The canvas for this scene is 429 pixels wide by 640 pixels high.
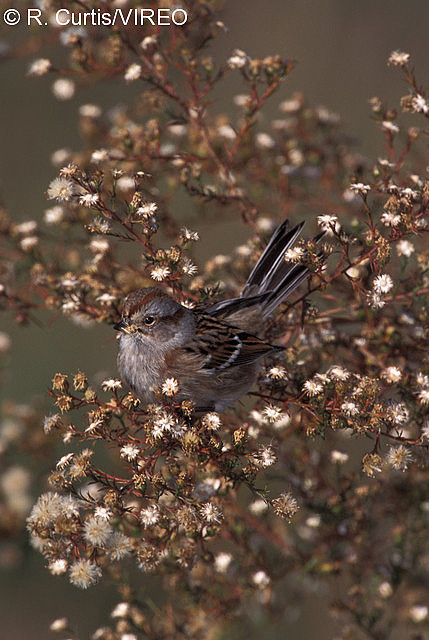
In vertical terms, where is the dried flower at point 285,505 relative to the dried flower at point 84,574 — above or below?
below

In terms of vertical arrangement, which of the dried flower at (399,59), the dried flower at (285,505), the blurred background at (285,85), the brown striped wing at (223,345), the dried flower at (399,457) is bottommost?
the dried flower at (399,457)

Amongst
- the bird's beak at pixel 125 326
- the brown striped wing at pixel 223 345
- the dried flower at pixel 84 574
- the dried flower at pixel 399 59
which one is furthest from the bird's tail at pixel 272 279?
the dried flower at pixel 84 574

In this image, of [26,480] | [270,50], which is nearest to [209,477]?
[26,480]

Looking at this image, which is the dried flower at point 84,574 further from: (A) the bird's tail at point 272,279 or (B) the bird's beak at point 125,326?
(A) the bird's tail at point 272,279

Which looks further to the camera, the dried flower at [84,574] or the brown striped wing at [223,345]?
the brown striped wing at [223,345]

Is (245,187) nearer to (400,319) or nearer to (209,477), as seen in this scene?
(400,319)

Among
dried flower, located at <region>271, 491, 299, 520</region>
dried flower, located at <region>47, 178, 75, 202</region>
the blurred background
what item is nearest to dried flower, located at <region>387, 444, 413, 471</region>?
dried flower, located at <region>271, 491, 299, 520</region>

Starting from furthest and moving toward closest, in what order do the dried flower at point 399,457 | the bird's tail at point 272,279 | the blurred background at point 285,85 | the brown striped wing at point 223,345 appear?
1. the blurred background at point 285,85
2. the bird's tail at point 272,279
3. the brown striped wing at point 223,345
4. the dried flower at point 399,457

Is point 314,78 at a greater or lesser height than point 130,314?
greater

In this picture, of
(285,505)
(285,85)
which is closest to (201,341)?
(285,505)
